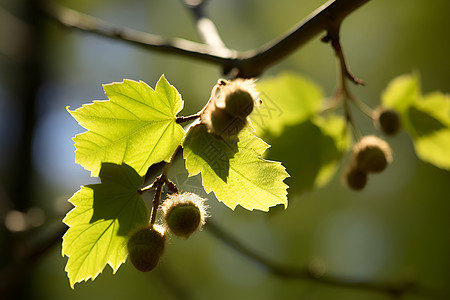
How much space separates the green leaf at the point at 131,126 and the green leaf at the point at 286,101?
555 millimetres

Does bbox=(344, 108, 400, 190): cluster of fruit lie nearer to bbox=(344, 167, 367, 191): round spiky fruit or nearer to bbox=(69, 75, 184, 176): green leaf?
bbox=(344, 167, 367, 191): round spiky fruit

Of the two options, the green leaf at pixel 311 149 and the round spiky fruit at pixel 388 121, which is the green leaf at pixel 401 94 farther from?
the green leaf at pixel 311 149

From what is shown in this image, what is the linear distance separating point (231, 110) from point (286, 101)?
2.70ft

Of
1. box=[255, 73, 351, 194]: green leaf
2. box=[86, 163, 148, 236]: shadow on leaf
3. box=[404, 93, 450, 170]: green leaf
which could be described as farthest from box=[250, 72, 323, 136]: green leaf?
box=[86, 163, 148, 236]: shadow on leaf

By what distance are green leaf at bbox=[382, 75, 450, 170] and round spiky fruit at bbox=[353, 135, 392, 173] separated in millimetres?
343

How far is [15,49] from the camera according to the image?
4812 millimetres

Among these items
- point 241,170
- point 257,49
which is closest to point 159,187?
point 241,170

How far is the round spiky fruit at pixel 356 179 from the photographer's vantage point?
153cm

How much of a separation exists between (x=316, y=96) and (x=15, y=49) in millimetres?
4148

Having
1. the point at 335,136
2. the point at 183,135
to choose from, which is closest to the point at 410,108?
the point at 335,136

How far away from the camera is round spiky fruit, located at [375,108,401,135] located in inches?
65.8

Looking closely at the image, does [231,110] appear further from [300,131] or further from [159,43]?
[159,43]

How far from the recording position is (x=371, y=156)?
147 centimetres

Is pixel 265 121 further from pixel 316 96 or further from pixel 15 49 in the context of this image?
pixel 15 49
